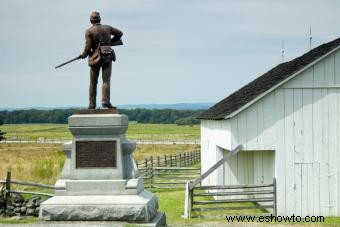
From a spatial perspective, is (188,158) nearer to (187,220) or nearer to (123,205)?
(187,220)

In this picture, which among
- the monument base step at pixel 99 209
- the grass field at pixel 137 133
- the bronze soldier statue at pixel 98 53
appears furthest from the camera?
the grass field at pixel 137 133

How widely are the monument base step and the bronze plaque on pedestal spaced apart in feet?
2.11

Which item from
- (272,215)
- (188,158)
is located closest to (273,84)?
(272,215)

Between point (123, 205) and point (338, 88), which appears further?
point (338, 88)

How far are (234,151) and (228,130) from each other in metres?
1.00

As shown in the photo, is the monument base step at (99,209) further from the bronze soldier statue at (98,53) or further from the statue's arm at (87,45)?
the statue's arm at (87,45)

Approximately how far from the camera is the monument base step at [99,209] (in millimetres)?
10695

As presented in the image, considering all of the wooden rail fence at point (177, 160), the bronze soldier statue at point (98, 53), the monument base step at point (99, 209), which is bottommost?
the wooden rail fence at point (177, 160)

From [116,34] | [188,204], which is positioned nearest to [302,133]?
[188,204]

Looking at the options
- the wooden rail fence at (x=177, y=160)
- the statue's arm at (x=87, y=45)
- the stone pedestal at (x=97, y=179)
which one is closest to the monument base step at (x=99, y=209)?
the stone pedestal at (x=97, y=179)

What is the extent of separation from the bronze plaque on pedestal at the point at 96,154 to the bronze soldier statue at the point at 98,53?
33.7 inches

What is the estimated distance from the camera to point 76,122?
11.1 m

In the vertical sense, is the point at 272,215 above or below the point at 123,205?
below

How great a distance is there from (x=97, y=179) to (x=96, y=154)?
484mm
